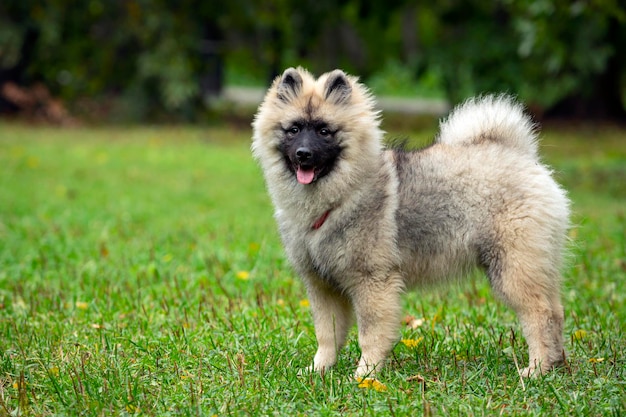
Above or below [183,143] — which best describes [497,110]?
above

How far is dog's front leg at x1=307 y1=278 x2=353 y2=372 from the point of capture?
16.4 ft

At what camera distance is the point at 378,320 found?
4.74 meters

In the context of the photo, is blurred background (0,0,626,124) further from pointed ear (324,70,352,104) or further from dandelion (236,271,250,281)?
pointed ear (324,70,352,104)

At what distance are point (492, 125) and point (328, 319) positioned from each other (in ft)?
4.90

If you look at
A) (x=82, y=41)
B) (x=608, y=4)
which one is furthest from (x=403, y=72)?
(x=608, y=4)

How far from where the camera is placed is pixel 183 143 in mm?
18375

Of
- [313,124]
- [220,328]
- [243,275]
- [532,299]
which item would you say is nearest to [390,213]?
[313,124]

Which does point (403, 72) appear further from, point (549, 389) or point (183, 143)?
point (549, 389)

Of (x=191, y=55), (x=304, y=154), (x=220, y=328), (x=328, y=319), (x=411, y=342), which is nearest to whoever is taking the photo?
(x=304, y=154)

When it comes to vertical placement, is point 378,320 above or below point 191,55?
above

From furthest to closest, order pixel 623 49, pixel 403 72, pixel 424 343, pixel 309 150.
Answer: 1. pixel 403 72
2. pixel 623 49
3. pixel 424 343
4. pixel 309 150

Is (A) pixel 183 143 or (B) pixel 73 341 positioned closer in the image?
(B) pixel 73 341

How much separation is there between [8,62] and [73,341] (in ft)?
55.0

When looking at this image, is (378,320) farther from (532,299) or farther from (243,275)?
(243,275)
